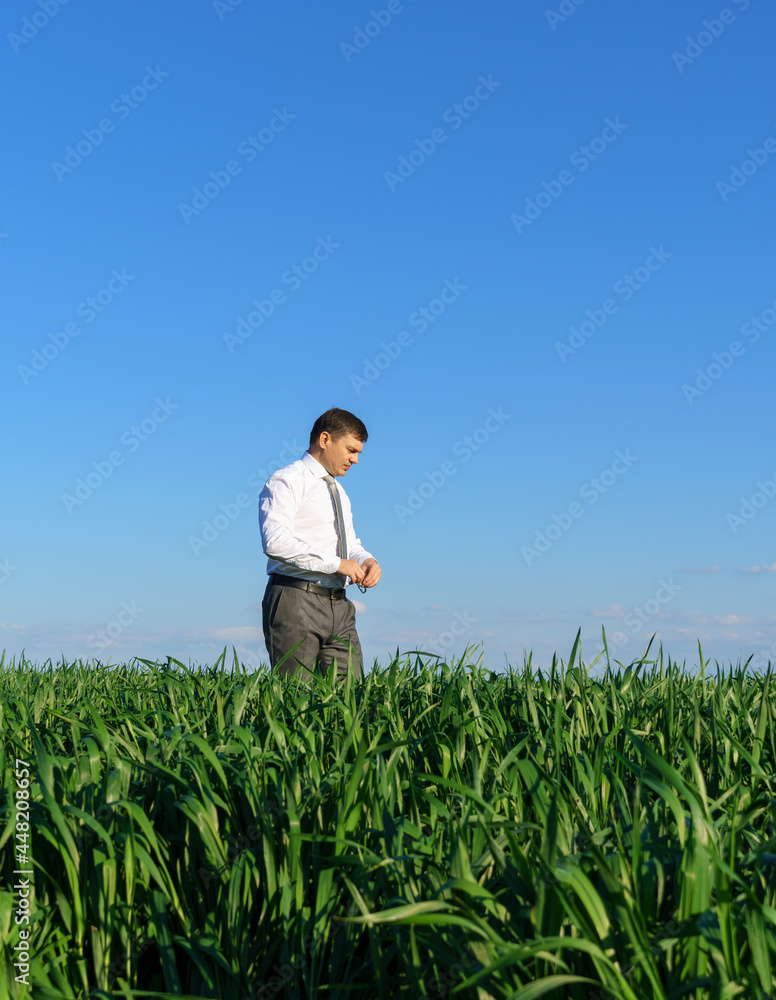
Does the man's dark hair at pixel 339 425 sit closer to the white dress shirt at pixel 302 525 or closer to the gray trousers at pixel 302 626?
the white dress shirt at pixel 302 525

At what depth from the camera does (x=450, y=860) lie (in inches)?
66.2

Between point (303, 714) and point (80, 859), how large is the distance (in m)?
1.08

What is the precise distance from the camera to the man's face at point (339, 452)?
5.82m

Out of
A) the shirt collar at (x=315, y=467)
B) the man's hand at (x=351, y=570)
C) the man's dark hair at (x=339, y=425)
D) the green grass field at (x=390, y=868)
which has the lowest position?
the green grass field at (x=390, y=868)

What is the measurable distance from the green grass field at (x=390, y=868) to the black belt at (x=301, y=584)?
2.41 meters

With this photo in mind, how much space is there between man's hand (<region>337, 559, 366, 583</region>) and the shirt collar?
78 centimetres

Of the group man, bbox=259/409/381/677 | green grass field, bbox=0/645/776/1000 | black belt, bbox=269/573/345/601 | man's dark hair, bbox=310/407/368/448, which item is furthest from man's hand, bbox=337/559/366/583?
green grass field, bbox=0/645/776/1000

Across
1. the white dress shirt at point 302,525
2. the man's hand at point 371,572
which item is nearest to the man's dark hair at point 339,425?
the white dress shirt at point 302,525

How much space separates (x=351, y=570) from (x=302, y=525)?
67cm

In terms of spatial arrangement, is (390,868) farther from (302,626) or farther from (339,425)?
(339,425)

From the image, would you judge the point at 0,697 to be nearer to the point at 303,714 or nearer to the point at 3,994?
the point at 303,714

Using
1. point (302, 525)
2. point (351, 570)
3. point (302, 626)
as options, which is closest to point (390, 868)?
point (351, 570)

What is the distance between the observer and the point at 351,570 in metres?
5.27

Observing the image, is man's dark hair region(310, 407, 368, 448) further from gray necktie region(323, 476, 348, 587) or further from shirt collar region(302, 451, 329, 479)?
gray necktie region(323, 476, 348, 587)
